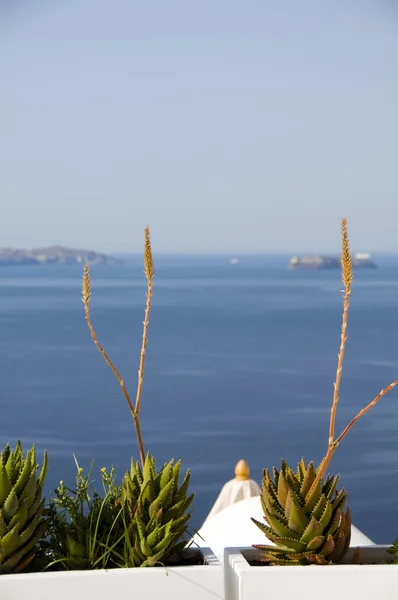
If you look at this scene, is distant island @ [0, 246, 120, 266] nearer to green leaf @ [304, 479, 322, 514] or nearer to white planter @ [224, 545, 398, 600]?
green leaf @ [304, 479, 322, 514]

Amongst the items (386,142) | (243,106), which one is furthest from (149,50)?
(386,142)

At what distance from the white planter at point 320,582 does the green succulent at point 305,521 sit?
10 centimetres

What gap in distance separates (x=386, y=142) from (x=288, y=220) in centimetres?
1042

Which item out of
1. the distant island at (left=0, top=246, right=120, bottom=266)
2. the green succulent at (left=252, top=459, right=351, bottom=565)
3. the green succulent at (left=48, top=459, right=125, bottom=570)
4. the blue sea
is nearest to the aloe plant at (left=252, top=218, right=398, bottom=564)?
the green succulent at (left=252, top=459, right=351, bottom=565)

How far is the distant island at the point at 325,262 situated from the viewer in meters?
51.0

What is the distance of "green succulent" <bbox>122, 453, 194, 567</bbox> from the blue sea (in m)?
23.3

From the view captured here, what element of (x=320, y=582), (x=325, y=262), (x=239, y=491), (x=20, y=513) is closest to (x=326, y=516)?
(x=320, y=582)

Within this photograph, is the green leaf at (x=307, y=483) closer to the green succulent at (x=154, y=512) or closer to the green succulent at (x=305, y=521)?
the green succulent at (x=305, y=521)

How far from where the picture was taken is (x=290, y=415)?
106 feet

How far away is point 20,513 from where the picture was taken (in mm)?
1696

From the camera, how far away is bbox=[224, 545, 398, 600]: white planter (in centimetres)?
165

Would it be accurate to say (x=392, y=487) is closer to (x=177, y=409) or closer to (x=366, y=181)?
(x=177, y=409)

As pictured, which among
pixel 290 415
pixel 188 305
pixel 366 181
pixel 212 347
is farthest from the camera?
pixel 366 181

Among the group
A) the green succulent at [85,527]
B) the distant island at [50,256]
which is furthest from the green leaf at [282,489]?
the distant island at [50,256]
